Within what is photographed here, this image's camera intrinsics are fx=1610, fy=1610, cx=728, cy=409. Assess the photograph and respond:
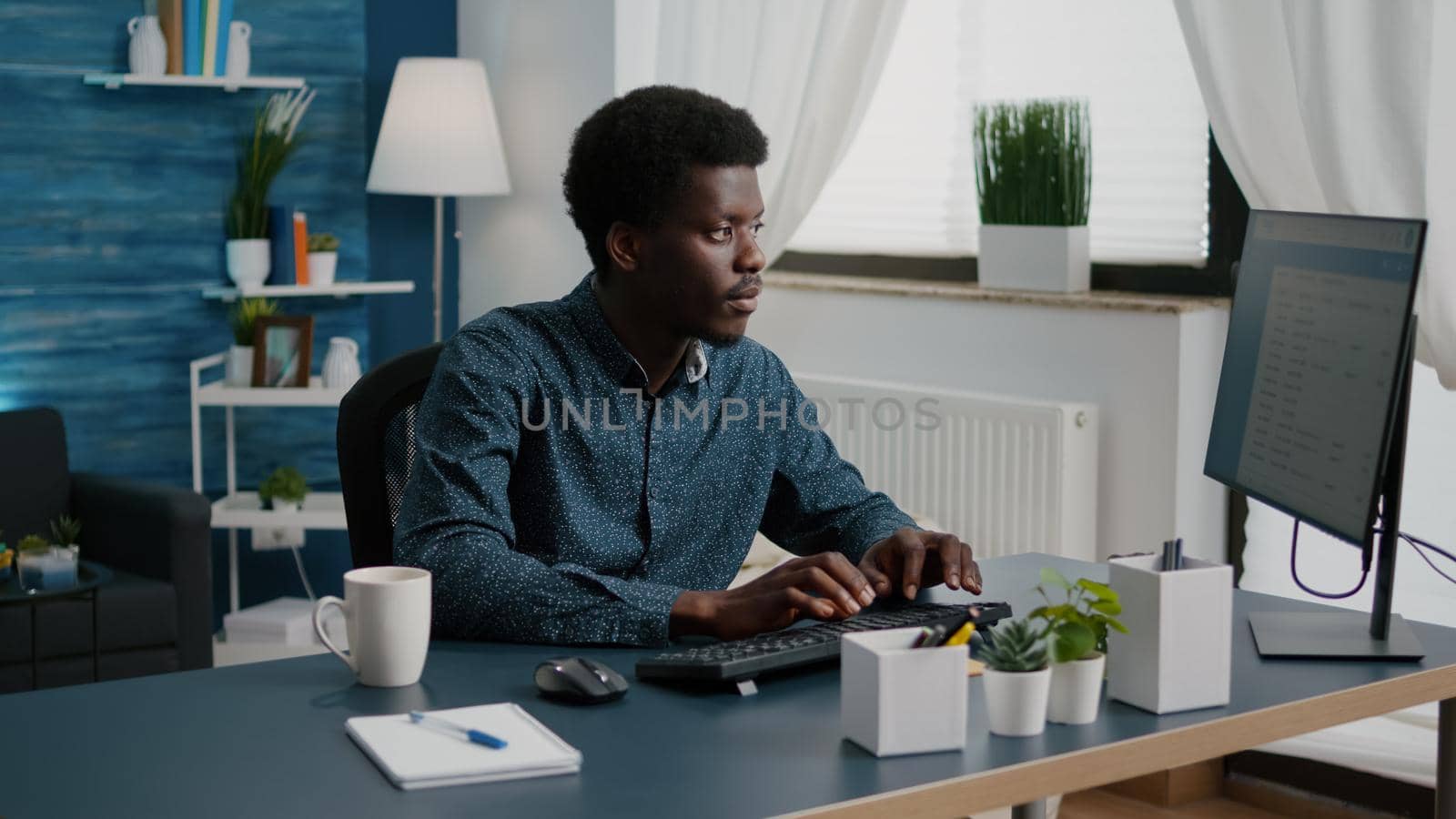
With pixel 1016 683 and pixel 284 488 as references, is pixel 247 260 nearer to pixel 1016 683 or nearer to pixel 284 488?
pixel 284 488

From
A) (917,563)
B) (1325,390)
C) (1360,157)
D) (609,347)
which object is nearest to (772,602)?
(917,563)

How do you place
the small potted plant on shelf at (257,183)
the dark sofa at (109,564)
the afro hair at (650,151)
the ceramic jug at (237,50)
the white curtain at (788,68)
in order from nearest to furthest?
the afro hair at (650,151), the dark sofa at (109,564), the white curtain at (788,68), the ceramic jug at (237,50), the small potted plant on shelf at (257,183)

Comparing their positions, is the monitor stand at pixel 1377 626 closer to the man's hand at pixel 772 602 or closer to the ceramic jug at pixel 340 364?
the man's hand at pixel 772 602

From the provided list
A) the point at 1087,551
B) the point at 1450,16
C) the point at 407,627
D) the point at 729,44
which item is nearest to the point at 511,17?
the point at 729,44

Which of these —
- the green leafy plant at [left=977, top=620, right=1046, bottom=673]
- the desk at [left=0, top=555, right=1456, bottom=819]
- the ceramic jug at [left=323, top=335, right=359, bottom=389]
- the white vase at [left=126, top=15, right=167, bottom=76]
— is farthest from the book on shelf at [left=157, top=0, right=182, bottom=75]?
the green leafy plant at [left=977, top=620, right=1046, bottom=673]

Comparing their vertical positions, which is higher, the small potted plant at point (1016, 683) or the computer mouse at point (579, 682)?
the small potted plant at point (1016, 683)

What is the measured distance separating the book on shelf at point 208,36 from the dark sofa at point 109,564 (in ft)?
3.15

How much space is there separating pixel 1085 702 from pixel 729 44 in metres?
2.81

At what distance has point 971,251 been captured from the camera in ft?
12.2

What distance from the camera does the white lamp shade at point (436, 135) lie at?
164 inches

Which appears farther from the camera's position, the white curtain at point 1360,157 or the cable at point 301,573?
the cable at point 301,573

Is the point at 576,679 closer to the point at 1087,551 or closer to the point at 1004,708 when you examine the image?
the point at 1004,708

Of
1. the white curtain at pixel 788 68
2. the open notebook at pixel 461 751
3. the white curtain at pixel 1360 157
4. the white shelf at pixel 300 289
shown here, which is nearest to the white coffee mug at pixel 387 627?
the open notebook at pixel 461 751

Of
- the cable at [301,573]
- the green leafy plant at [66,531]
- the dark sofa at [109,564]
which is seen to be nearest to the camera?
the dark sofa at [109,564]
